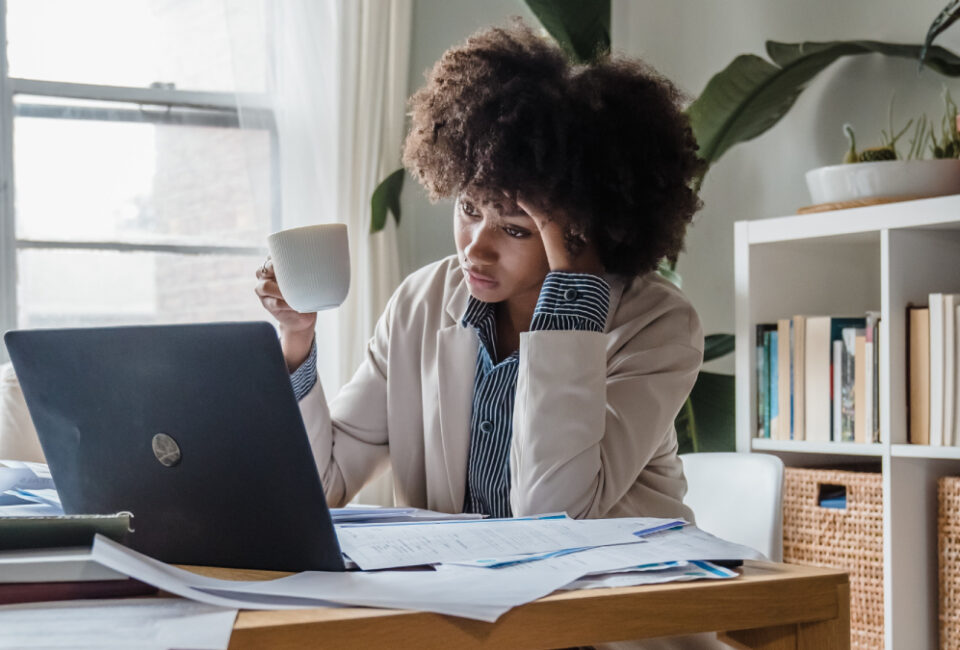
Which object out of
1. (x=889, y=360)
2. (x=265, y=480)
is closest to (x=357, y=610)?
(x=265, y=480)

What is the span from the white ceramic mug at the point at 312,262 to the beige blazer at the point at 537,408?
10.0 inches

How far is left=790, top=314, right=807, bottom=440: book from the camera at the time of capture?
2.24 m

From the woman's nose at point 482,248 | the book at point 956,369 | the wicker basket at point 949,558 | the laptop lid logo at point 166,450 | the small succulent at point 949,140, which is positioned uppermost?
the small succulent at point 949,140

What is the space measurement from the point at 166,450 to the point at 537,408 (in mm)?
513

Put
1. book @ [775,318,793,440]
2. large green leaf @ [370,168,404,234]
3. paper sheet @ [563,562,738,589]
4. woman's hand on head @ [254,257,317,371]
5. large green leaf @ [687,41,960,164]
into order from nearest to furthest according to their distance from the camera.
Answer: paper sheet @ [563,562,738,589] → woman's hand on head @ [254,257,317,371] → book @ [775,318,793,440] → large green leaf @ [687,41,960,164] → large green leaf @ [370,168,404,234]

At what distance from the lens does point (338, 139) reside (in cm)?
305

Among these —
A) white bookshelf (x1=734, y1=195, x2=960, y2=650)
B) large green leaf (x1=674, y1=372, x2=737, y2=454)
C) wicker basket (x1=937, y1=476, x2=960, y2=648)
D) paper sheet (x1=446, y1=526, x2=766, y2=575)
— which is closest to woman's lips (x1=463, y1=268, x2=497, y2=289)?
paper sheet (x1=446, y1=526, x2=766, y2=575)

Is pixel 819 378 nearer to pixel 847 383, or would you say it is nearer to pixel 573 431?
pixel 847 383

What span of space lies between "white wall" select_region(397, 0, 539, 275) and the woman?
155 centimetres

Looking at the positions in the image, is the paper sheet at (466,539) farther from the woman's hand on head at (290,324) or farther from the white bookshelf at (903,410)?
the white bookshelf at (903,410)

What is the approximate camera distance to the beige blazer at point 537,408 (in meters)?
1.20

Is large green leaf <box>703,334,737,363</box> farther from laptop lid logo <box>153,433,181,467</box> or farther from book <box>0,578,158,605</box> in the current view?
book <box>0,578,158,605</box>

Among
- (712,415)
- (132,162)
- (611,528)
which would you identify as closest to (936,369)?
(712,415)

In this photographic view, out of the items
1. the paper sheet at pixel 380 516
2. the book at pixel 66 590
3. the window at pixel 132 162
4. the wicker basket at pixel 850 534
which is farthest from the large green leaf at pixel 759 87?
the book at pixel 66 590
